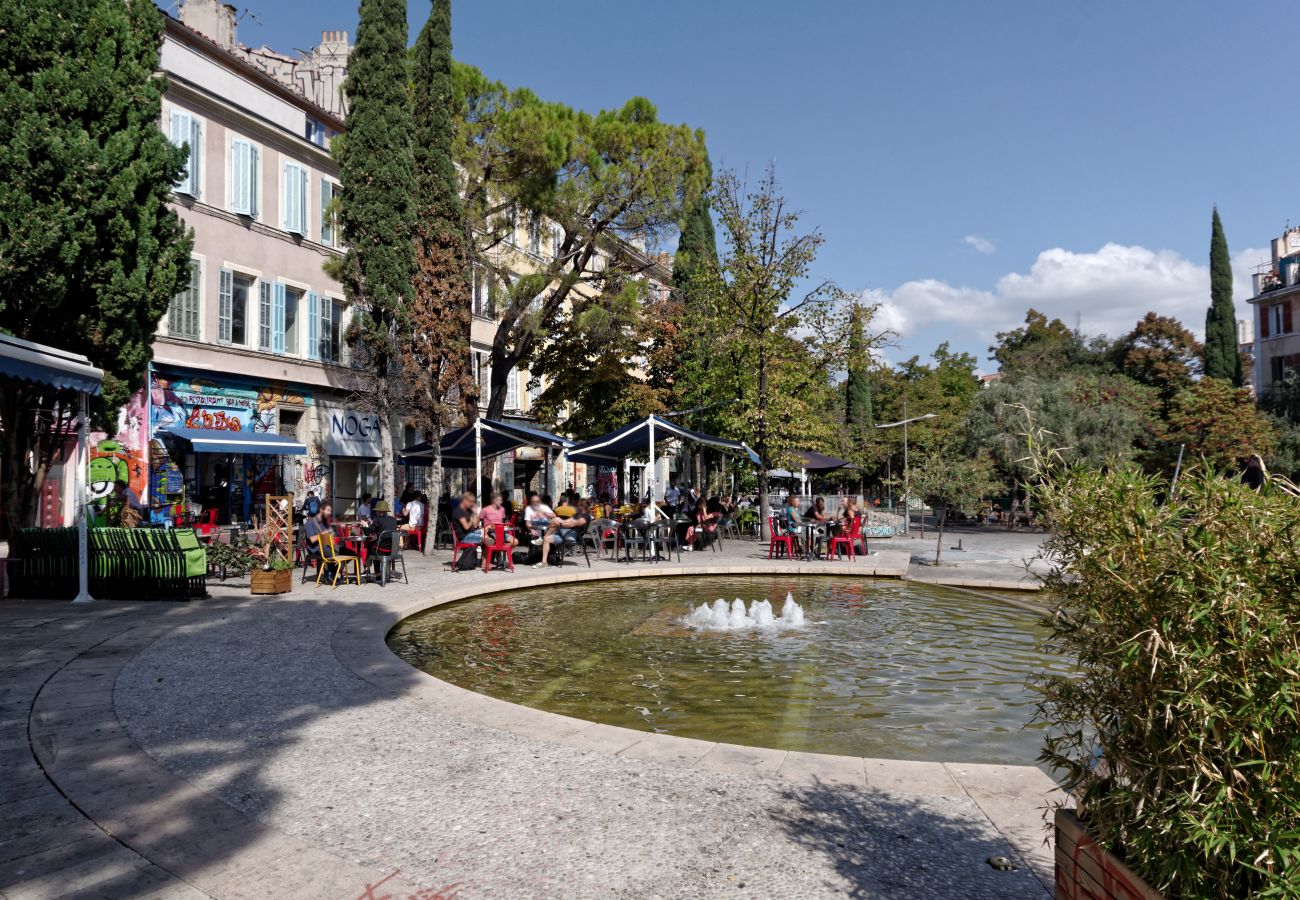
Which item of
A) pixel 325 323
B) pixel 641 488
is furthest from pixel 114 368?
pixel 641 488

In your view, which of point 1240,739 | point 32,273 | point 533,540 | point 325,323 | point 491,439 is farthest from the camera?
point 325,323

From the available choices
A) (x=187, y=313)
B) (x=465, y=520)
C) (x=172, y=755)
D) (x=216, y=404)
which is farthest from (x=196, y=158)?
(x=172, y=755)

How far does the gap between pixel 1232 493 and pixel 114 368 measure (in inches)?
667

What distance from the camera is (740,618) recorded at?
10266 mm

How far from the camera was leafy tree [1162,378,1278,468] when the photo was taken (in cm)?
3059

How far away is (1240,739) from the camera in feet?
6.16

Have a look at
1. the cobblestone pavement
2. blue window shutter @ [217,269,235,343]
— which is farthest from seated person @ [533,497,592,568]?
blue window shutter @ [217,269,235,343]

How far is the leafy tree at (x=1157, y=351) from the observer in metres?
47.9

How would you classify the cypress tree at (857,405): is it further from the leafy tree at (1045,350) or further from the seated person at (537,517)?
the seated person at (537,517)

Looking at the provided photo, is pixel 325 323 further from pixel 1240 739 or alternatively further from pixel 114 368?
pixel 1240 739

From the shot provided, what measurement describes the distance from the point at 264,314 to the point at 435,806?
2171 cm

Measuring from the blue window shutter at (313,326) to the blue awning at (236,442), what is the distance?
104 inches

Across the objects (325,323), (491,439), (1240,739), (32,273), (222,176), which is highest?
(222,176)

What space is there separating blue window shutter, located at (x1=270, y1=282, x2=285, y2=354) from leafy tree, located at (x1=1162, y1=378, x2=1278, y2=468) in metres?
28.2
